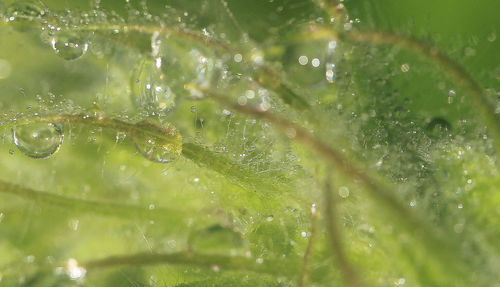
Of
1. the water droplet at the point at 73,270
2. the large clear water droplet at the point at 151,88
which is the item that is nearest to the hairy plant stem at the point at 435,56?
the large clear water droplet at the point at 151,88

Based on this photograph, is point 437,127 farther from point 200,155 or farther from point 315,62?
point 200,155

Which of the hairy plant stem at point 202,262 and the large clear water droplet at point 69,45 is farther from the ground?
the large clear water droplet at point 69,45

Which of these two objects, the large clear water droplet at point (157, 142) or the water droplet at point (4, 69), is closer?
the large clear water droplet at point (157, 142)

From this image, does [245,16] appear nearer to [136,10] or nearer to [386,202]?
[136,10]

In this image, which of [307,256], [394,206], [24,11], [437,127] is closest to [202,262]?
[307,256]

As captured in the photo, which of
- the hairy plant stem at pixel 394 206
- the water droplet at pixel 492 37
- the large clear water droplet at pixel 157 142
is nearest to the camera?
the hairy plant stem at pixel 394 206

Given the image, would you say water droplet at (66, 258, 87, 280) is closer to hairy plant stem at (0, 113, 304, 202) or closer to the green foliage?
the green foliage

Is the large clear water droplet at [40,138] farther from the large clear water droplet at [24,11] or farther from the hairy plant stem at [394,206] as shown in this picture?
the hairy plant stem at [394,206]

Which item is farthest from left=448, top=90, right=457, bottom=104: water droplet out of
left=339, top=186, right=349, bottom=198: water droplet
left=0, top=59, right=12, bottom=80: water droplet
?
left=0, top=59, right=12, bottom=80: water droplet
